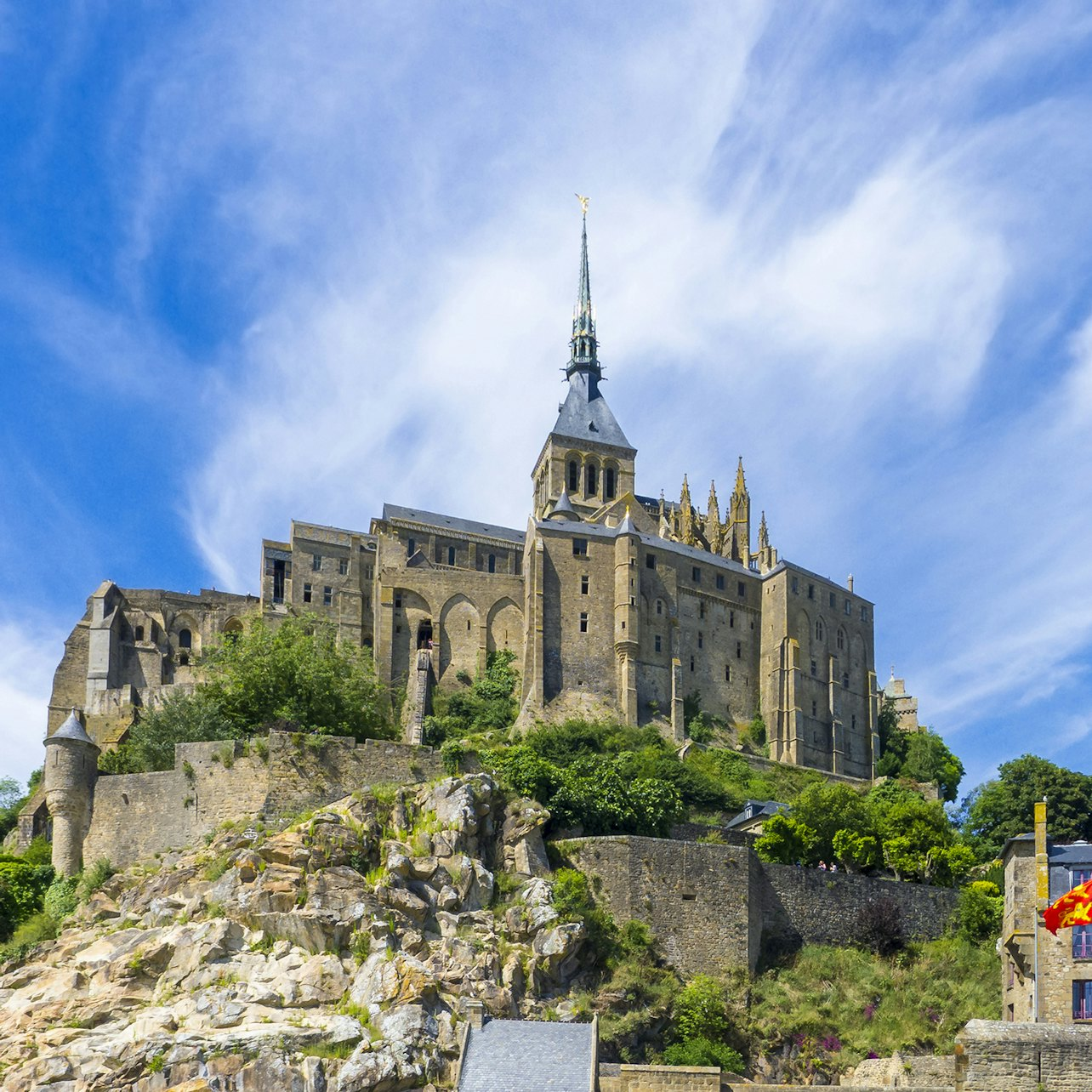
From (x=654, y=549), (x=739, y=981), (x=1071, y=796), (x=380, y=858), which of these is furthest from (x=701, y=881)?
(x=654, y=549)

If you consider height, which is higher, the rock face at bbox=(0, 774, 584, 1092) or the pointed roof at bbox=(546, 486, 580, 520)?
the pointed roof at bbox=(546, 486, 580, 520)

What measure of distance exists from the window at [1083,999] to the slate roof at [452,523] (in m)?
56.9

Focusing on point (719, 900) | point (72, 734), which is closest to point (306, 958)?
point (719, 900)

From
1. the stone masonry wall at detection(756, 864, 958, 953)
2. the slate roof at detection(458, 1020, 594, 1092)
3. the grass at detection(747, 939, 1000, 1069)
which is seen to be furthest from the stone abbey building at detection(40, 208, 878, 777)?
the slate roof at detection(458, 1020, 594, 1092)

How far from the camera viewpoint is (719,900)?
4572cm

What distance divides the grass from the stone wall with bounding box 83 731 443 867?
455 inches

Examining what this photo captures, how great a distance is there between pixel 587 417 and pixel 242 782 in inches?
2289

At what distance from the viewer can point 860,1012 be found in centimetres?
4394

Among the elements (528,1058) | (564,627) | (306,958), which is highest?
(564,627)

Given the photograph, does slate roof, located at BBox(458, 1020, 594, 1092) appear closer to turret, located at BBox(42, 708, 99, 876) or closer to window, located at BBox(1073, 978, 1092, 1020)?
window, located at BBox(1073, 978, 1092, 1020)

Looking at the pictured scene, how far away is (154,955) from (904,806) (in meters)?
26.0

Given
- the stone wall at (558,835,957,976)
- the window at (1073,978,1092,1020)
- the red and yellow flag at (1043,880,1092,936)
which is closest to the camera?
the window at (1073,978,1092,1020)

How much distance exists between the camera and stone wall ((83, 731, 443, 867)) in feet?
156

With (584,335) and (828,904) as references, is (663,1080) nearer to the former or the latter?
(828,904)
